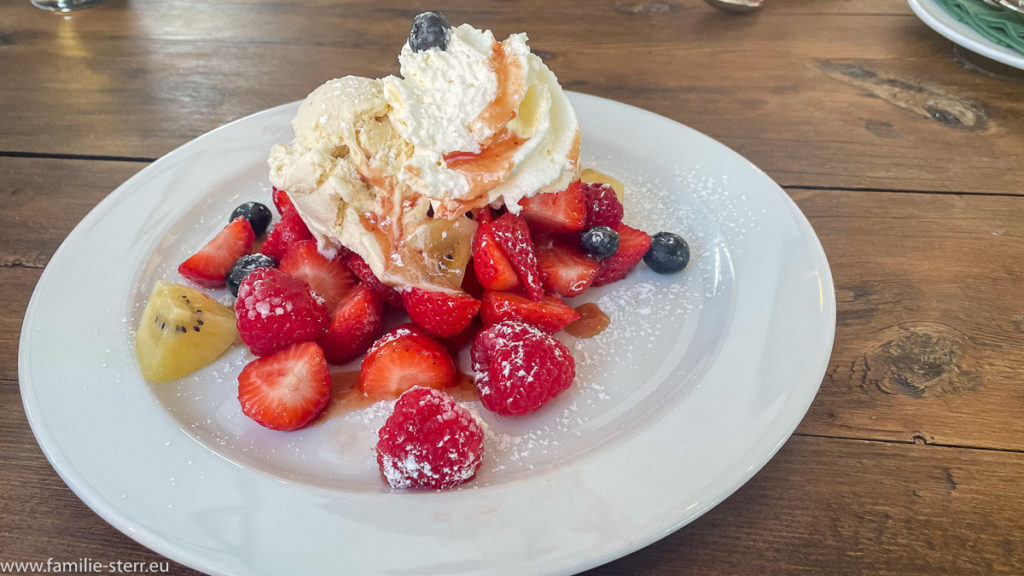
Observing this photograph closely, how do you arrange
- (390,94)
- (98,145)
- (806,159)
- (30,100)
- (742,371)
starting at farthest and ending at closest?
(30,100), (98,145), (806,159), (390,94), (742,371)

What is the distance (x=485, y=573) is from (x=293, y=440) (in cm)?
45

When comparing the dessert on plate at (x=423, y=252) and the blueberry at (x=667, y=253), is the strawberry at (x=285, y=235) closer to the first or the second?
the dessert on plate at (x=423, y=252)

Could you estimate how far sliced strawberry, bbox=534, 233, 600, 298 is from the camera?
4.65 ft

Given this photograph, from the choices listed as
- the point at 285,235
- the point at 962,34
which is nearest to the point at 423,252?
the point at 285,235

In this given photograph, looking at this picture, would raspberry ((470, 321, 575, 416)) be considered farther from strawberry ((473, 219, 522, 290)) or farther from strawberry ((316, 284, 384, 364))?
strawberry ((316, 284, 384, 364))

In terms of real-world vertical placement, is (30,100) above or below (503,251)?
below

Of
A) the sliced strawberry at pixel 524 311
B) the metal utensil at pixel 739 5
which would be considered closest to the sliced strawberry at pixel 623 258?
the sliced strawberry at pixel 524 311

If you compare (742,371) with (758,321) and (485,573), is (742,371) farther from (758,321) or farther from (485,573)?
(485,573)

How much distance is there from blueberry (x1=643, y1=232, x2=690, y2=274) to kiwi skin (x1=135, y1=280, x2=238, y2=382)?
859 mm

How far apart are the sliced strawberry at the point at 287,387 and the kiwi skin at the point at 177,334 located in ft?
0.45

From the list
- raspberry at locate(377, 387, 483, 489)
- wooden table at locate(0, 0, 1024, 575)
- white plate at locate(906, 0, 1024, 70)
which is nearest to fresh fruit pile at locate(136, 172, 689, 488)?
raspberry at locate(377, 387, 483, 489)

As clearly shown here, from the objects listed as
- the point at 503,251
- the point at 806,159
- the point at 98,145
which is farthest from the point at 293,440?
the point at 806,159

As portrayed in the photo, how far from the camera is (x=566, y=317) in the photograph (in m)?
Answer: 1.35

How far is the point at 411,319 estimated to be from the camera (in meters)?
1.39
